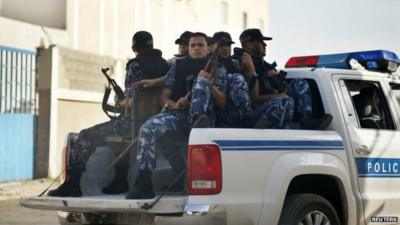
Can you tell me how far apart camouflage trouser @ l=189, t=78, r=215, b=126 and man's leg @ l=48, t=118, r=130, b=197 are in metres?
0.93

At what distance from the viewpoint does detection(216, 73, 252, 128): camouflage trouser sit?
527cm

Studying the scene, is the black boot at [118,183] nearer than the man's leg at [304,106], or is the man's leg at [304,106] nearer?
the black boot at [118,183]

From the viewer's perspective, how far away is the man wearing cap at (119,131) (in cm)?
543

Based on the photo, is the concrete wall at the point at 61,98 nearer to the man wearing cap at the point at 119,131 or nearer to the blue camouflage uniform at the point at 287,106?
the man wearing cap at the point at 119,131

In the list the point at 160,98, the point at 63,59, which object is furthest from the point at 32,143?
the point at 160,98

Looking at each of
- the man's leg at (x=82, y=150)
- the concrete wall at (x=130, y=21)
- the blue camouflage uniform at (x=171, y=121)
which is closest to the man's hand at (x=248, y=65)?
the blue camouflage uniform at (x=171, y=121)

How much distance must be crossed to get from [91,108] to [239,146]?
33.7 ft

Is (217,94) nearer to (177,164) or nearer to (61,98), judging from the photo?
(177,164)

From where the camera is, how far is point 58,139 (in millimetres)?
13375

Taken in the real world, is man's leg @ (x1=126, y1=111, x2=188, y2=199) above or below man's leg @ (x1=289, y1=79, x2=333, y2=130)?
below

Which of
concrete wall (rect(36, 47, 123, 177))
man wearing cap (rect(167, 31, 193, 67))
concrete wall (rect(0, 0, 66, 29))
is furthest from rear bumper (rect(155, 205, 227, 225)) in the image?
concrete wall (rect(0, 0, 66, 29))

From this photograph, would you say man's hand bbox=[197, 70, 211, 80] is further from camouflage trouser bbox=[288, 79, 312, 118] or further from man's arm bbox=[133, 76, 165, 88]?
camouflage trouser bbox=[288, 79, 312, 118]

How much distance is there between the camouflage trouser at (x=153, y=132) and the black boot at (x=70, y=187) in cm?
78

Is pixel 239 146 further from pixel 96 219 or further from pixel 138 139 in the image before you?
pixel 96 219
